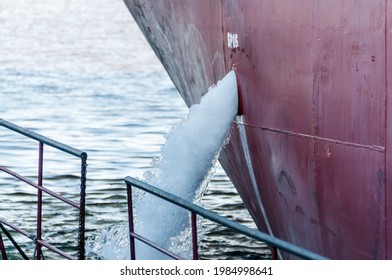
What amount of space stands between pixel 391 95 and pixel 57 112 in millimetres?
12532

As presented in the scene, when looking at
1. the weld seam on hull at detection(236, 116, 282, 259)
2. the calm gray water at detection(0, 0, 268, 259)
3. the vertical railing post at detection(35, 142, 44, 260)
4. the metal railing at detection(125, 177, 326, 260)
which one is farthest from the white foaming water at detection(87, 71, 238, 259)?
the calm gray water at detection(0, 0, 268, 259)

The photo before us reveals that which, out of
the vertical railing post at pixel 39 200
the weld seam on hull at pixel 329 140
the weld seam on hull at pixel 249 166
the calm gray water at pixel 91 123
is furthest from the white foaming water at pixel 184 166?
the calm gray water at pixel 91 123

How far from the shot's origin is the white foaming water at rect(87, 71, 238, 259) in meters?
5.17

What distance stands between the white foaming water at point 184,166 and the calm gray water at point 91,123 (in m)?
1.17

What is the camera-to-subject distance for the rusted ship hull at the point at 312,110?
13.5 ft

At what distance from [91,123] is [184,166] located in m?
9.85

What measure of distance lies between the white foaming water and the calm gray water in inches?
46.2

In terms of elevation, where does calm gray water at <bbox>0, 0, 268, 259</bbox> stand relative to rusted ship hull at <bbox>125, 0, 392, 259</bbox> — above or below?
above

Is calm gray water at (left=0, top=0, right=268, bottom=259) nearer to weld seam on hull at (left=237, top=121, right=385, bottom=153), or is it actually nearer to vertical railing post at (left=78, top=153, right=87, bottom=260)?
weld seam on hull at (left=237, top=121, right=385, bottom=153)

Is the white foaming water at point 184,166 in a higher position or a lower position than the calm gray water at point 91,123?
lower

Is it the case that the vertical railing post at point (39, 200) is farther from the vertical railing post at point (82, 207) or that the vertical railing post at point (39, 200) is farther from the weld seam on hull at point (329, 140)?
the weld seam on hull at point (329, 140)

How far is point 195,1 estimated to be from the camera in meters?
5.71

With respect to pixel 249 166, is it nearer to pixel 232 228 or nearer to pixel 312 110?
pixel 312 110
